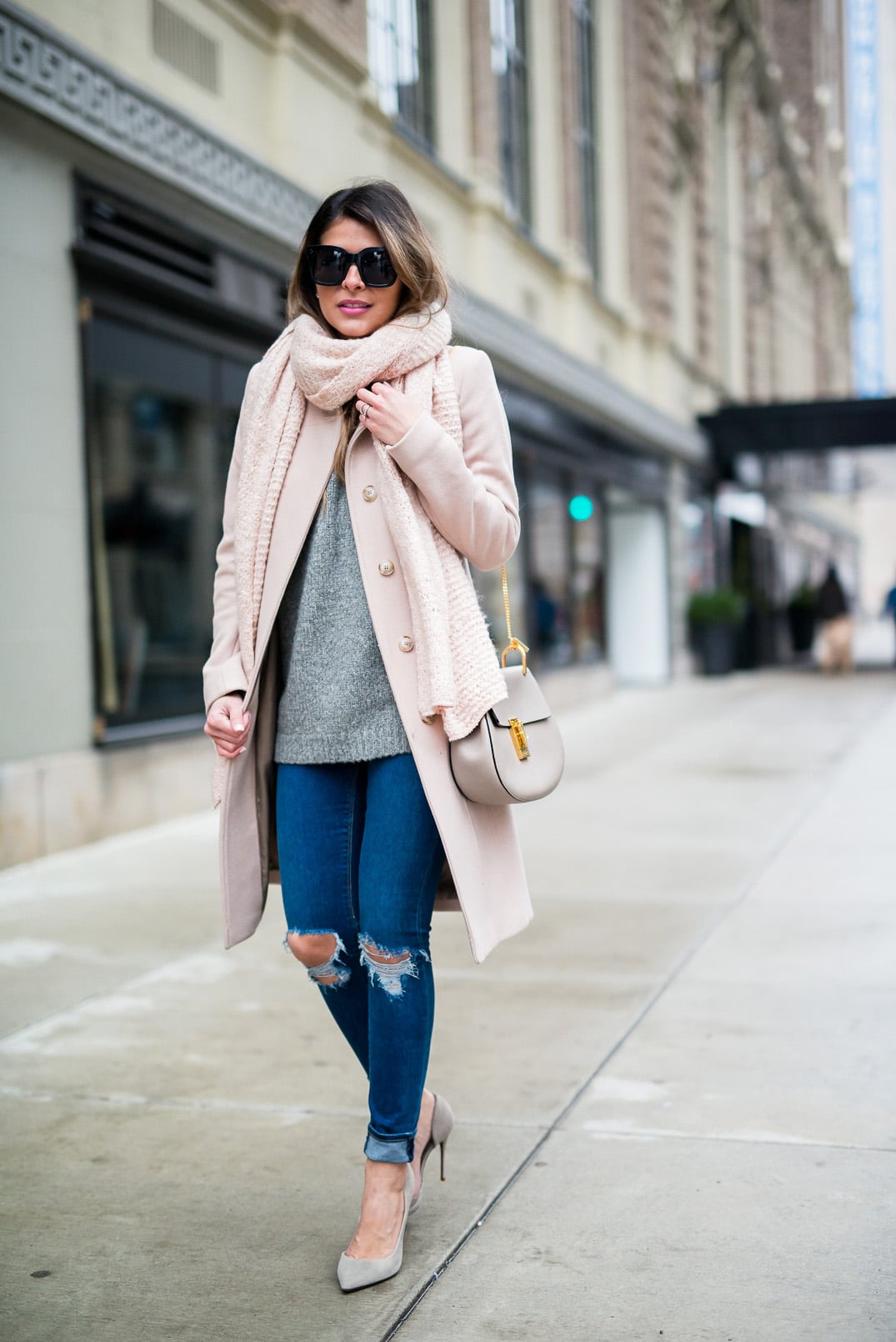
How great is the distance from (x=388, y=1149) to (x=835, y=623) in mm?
21280

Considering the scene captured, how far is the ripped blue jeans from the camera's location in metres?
2.57

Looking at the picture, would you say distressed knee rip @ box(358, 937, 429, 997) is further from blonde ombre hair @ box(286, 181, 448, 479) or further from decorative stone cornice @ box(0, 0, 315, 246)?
decorative stone cornice @ box(0, 0, 315, 246)

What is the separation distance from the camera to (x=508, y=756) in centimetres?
256

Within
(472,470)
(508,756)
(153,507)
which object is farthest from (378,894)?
(153,507)

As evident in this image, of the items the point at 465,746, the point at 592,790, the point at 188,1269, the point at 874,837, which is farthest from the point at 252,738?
the point at 592,790

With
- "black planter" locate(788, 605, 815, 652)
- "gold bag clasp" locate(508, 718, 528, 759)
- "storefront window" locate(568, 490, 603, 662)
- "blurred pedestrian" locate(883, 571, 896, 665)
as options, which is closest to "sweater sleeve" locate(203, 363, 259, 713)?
"gold bag clasp" locate(508, 718, 528, 759)

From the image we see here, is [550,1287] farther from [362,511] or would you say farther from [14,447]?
[14,447]

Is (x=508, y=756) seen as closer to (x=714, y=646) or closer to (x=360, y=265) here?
(x=360, y=265)

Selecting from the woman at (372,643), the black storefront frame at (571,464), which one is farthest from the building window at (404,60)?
the woman at (372,643)

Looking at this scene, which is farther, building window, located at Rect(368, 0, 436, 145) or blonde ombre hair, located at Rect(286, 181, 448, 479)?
building window, located at Rect(368, 0, 436, 145)

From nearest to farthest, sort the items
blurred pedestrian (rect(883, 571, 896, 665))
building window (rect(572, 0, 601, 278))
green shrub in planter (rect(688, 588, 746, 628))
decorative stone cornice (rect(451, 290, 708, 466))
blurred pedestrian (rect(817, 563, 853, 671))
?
decorative stone cornice (rect(451, 290, 708, 466)) → building window (rect(572, 0, 601, 278)) → green shrub in planter (rect(688, 588, 746, 628)) → blurred pedestrian (rect(817, 563, 853, 671)) → blurred pedestrian (rect(883, 571, 896, 665))

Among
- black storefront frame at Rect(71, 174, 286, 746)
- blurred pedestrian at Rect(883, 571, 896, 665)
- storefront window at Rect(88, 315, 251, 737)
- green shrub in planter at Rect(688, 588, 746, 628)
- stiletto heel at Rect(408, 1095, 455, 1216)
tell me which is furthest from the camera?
blurred pedestrian at Rect(883, 571, 896, 665)

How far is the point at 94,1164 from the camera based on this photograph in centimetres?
317

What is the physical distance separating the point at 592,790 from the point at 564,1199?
21.4 ft
